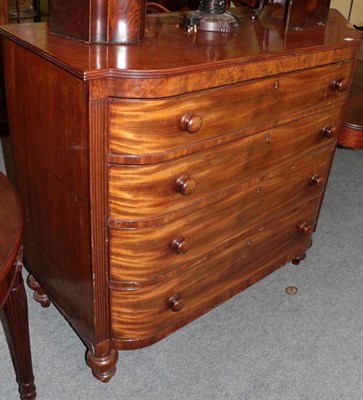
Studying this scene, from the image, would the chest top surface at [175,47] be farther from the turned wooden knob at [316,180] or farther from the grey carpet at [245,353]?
the grey carpet at [245,353]

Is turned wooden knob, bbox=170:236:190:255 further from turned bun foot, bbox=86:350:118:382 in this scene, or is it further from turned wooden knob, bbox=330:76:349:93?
turned wooden knob, bbox=330:76:349:93

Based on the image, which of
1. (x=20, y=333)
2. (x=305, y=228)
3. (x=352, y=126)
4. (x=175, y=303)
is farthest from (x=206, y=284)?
(x=352, y=126)

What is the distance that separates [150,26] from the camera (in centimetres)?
163

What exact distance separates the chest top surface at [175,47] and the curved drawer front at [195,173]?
10.3 inches

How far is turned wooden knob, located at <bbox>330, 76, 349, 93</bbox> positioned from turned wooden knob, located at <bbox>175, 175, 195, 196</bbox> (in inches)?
27.2

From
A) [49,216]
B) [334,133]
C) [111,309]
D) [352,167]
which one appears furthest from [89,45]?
[352,167]

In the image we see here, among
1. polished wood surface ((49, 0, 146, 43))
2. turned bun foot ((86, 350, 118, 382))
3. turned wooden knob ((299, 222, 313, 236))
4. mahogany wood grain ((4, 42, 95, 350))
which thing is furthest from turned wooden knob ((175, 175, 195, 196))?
turned wooden knob ((299, 222, 313, 236))

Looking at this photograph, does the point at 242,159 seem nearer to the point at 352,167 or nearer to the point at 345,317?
the point at 345,317

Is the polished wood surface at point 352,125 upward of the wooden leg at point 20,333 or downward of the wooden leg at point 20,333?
upward

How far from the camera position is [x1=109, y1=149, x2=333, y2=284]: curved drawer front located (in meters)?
1.50

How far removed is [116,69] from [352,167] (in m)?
2.53

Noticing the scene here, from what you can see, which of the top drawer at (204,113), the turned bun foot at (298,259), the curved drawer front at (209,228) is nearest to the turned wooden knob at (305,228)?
the curved drawer front at (209,228)

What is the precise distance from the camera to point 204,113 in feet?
4.53

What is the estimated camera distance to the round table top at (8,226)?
1.06 m
